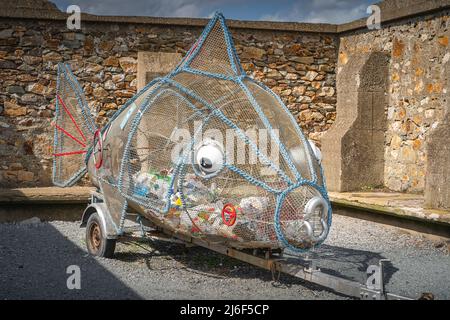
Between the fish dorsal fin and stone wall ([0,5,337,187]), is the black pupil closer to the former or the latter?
the fish dorsal fin

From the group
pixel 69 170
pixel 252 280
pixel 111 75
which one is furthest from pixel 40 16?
pixel 252 280

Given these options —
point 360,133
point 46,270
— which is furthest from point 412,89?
point 46,270

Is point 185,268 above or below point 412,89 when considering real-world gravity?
below

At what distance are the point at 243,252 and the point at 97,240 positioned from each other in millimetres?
1946

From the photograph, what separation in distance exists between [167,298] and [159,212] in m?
0.91

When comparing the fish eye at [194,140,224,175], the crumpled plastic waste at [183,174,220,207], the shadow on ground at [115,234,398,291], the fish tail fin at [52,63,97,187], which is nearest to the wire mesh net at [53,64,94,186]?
the fish tail fin at [52,63,97,187]

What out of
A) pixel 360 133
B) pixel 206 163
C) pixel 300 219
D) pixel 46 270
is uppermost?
pixel 360 133

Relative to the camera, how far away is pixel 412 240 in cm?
796

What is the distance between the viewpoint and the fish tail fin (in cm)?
805

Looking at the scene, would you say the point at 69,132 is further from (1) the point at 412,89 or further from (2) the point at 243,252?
(1) the point at 412,89

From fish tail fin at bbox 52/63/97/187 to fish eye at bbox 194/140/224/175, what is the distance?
2.88 m

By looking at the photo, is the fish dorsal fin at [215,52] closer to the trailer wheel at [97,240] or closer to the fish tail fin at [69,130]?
the trailer wheel at [97,240]

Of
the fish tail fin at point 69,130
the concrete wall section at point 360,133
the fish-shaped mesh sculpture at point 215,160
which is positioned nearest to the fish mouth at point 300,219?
the fish-shaped mesh sculpture at point 215,160

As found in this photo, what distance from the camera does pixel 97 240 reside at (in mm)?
6898
